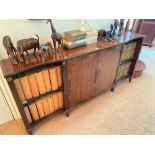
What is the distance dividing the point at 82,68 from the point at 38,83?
50 cm

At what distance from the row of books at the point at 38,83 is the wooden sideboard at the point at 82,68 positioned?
5 cm

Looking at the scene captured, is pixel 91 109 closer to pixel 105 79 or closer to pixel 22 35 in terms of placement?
pixel 105 79

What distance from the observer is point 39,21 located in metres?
1.27

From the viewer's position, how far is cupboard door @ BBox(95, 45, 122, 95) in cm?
153

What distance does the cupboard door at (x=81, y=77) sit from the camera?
1338 millimetres

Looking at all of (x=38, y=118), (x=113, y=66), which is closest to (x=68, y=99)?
(x=38, y=118)

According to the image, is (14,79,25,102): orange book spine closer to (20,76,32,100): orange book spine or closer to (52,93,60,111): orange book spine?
(20,76,32,100): orange book spine

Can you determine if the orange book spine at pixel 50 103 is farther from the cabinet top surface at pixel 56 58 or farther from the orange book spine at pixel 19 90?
the cabinet top surface at pixel 56 58

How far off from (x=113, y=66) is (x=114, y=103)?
582 millimetres

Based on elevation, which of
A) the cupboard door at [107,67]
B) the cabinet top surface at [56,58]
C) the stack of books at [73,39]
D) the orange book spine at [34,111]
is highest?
the stack of books at [73,39]

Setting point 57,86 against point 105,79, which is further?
point 105,79

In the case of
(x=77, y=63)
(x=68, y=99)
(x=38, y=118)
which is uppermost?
(x=77, y=63)

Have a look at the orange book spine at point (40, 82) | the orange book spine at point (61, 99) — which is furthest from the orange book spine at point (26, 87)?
the orange book spine at point (61, 99)

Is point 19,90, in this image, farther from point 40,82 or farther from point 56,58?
point 56,58
